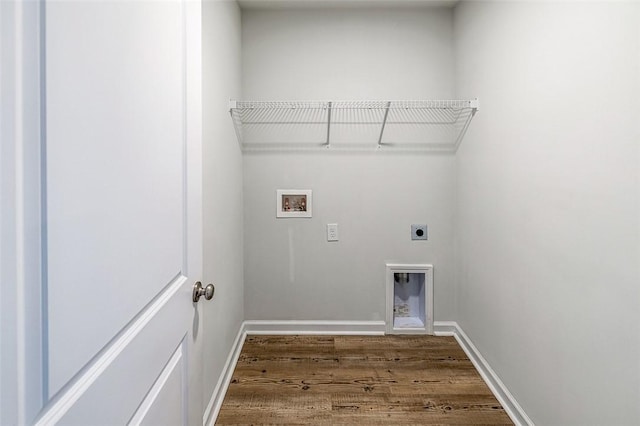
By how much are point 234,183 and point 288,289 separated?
2.95 feet

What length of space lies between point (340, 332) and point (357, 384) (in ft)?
2.00

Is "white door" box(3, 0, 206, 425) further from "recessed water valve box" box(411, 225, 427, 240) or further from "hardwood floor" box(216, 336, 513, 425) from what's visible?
"recessed water valve box" box(411, 225, 427, 240)

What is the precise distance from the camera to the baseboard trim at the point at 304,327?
255cm

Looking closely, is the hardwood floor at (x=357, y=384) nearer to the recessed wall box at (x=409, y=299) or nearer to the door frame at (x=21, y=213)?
the recessed wall box at (x=409, y=299)

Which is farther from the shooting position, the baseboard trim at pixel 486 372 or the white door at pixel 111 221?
the baseboard trim at pixel 486 372

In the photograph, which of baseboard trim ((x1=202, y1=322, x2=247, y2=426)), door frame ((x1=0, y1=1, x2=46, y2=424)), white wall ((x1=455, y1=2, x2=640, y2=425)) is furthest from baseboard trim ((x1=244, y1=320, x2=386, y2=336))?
door frame ((x1=0, y1=1, x2=46, y2=424))

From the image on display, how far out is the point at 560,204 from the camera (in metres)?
1.37

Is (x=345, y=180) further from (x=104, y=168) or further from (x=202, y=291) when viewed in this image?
(x=104, y=168)

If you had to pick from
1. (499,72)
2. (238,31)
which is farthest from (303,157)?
(499,72)

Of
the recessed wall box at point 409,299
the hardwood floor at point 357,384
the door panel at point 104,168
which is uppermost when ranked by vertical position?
the door panel at point 104,168

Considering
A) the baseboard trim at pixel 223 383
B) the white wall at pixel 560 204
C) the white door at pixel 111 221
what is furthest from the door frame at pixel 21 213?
the white wall at pixel 560 204

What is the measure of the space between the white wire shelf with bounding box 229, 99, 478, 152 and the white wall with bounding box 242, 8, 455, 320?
0.08 meters

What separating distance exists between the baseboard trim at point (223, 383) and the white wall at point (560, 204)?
147 cm

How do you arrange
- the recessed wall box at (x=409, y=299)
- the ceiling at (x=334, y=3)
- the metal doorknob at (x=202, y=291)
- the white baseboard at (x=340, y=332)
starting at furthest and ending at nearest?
1. the recessed wall box at (x=409, y=299)
2. the ceiling at (x=334, y=3)
3. the white baseboard at (x=340, y=332)
4. the metal doorknob at (x=202, y=291)
